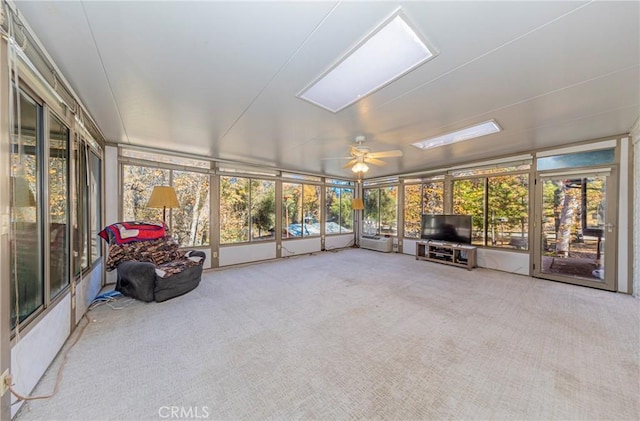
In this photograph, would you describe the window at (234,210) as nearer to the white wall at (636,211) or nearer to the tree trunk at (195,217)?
the tree trunk at (195,217)

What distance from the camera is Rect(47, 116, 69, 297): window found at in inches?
78.2

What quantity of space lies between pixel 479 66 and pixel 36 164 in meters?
3.64

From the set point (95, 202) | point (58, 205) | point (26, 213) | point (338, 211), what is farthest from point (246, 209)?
point (26, 213)

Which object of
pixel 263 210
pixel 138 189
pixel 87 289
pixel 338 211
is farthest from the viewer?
pixel 338 211

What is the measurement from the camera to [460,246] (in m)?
5.17

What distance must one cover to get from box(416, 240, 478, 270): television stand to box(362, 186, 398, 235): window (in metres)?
1.21

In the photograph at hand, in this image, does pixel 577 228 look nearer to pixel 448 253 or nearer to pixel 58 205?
pixel 448 253

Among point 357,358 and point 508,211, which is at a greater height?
point 508,211

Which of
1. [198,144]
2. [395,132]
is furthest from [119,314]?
[395,132]

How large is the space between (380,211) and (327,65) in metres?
6.24

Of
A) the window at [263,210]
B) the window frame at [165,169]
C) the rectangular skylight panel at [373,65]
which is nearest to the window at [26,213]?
the rectangular skylight panel at [373,65]

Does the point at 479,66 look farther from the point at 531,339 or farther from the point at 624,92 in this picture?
the point at 531,339

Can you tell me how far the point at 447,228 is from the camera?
18.2 ft

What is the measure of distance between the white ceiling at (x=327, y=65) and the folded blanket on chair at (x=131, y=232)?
1.43 meters
